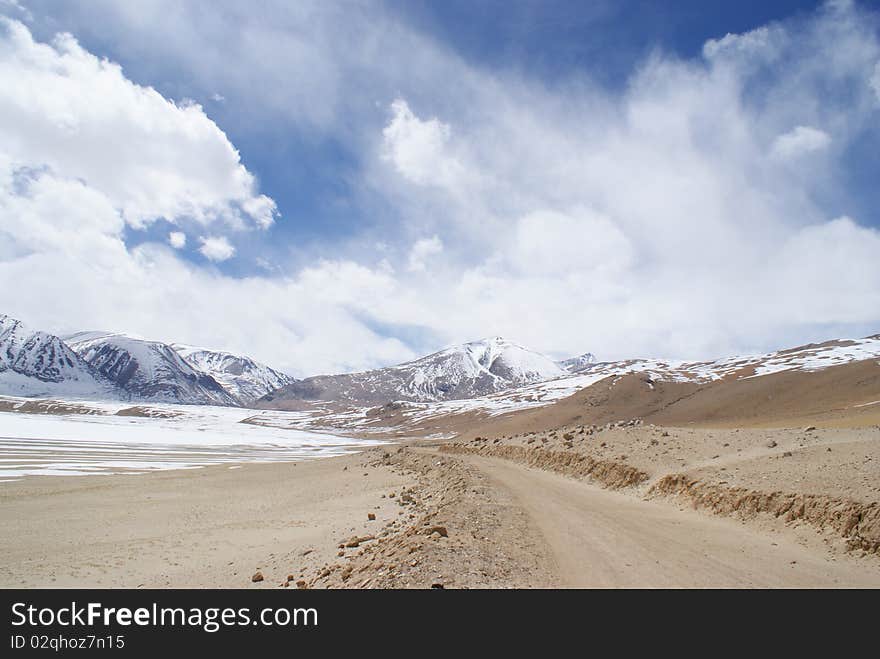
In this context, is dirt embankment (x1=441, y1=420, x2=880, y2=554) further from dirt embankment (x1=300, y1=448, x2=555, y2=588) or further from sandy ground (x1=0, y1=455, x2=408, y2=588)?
sandy ground (x1=0, y1=455, x2=408, y2=588)

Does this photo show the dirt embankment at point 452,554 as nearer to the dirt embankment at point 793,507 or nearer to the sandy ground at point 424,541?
the sandy ground at point 424,541

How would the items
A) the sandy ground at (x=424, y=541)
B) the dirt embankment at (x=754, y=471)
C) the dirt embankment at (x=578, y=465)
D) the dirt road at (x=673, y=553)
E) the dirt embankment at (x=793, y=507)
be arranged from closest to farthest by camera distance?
the dirt road at (x=673, y=553) < the sandy ground at (x=424, y=541) < the dirt embankment at (x=793, y=507) < the dirt embankment at (x=754, y=471) < the dirt embankment at (x=578, y=465)

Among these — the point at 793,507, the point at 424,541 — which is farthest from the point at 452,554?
the point at 793,507

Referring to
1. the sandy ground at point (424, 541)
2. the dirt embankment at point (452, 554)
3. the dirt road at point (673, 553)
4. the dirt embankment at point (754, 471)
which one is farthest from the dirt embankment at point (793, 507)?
the dirt embankment at point (452, 554)

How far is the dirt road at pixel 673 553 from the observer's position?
8750 mm

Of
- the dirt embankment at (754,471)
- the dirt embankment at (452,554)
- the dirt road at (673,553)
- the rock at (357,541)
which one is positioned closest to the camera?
the dirt embankment at (452,554)

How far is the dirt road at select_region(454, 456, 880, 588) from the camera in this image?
8.75m

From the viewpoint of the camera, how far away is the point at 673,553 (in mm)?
10469

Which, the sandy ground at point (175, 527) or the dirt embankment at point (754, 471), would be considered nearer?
the dirt embankment at point (754, 471)

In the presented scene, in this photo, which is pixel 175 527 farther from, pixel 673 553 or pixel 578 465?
pixel 578 465

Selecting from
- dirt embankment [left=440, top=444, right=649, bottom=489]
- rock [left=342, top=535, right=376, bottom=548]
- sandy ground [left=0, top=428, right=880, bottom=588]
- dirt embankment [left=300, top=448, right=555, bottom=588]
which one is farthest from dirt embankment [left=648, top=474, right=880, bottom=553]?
rock [left=342, top=535, right=376, bottom=548]

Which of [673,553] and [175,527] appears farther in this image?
[175,527]
